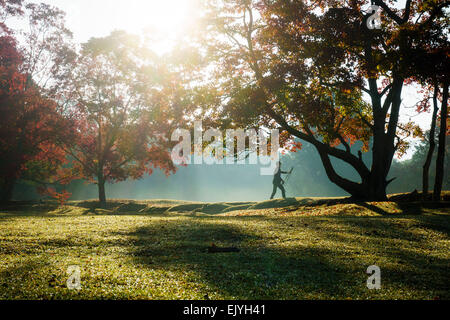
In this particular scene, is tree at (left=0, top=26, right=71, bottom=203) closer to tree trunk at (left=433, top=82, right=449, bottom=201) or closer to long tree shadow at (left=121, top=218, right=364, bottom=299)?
long tree shadow at (left=121, top=218, right=364, bottom=299)

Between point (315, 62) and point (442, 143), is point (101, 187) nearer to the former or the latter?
point (315, 62)

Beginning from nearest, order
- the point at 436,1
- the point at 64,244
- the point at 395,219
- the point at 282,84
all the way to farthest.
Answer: the point at 64,244, the point at 395,219, the point at 282,84, the point at 436,1

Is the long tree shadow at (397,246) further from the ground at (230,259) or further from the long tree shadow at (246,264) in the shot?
the long tree shadow at (246,264)

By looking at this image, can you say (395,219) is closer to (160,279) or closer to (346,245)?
(346,245)

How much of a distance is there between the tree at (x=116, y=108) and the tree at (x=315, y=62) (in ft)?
28.4

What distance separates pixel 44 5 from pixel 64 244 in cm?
2415

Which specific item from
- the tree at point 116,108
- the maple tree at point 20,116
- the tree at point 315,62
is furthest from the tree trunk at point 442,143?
the maple tree at point 20,116

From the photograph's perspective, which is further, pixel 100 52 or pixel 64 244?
pixel 100 52

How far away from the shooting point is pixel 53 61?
2497 cm

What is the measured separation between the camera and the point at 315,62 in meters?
15.5

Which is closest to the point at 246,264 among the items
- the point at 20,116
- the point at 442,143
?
the point at 442,143

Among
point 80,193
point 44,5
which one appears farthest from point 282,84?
point 80,193

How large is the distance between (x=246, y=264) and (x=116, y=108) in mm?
24250

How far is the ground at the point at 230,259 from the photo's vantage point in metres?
4.91
